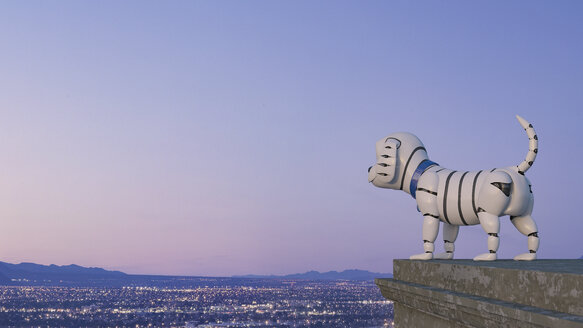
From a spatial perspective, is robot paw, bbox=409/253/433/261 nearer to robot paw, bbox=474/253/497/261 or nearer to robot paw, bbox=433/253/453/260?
robot paw, bbox=433/253/453/260

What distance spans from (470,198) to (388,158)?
1.86 m

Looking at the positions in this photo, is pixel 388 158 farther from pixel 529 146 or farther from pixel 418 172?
pixel 529 146

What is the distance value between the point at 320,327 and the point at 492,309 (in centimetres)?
15049

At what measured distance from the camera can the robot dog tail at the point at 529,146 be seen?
874cm

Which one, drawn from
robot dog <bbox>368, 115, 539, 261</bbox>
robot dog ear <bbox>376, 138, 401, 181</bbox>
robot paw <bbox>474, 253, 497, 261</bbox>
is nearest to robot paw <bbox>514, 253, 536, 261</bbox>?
robot dog <bbox>368, 115, 539, 261</bbox>

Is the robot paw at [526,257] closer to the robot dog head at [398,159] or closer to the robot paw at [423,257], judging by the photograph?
the robot paw at [423,257]

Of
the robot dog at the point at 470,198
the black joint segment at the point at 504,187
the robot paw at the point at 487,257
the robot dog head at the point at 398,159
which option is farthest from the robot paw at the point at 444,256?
the black joint segment at the point at 504,187

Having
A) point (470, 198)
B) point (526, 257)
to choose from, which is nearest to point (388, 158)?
point (470, 198)

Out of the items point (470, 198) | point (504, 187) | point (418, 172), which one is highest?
point (418, 172)

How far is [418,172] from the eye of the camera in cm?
1000

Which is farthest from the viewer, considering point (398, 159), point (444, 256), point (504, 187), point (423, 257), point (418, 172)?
point (398, 159)

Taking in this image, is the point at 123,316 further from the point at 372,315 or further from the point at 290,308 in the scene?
the point at 372,315

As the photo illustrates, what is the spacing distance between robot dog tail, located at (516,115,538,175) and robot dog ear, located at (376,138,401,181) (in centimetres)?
211

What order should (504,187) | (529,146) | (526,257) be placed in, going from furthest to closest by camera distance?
(529,146), (504,187), (526,257)
